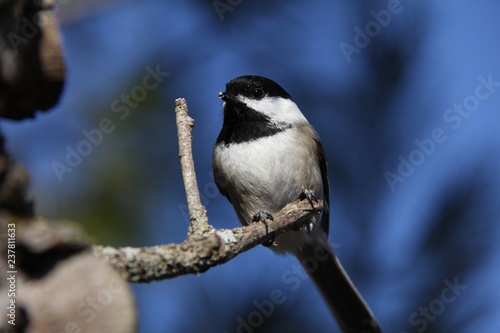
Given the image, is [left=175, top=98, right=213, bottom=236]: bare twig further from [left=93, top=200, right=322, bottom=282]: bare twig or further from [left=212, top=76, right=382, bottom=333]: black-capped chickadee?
[left=212, top=76, right=382, bottom=333]: black-capped chickadee

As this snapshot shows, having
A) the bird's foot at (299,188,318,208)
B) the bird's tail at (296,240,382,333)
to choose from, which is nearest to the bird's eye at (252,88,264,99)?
the bird's foot at (299,188,318,208)

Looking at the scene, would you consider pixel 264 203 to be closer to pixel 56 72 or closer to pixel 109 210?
pixel 109 210

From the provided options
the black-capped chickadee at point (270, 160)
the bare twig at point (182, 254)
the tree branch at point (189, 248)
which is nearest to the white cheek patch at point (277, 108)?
the black-capped chickadee at point (270, 160)

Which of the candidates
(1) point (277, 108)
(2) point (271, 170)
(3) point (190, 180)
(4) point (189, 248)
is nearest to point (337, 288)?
(2) point (271, 170)

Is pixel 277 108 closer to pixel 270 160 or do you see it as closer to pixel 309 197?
pixel 270 160

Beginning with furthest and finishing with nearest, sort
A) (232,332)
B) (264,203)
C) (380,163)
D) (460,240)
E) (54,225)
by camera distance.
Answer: (264,203), (380,163), (460,240), (232,332), (54,225)

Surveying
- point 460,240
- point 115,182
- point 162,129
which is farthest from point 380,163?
point 115,182

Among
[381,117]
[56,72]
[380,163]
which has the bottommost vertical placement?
[56,72]

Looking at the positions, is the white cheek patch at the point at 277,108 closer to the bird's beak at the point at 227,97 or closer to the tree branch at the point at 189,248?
the bird's beak at the point at 227,97
